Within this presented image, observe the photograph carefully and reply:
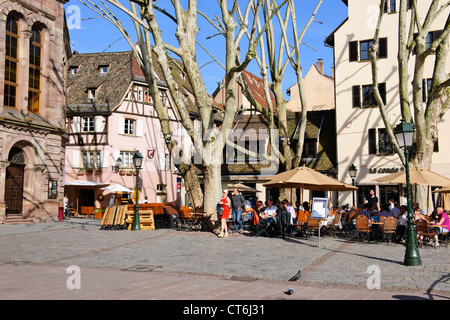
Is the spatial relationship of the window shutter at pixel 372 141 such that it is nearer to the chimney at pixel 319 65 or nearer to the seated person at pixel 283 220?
the seated person at pixel 283 220

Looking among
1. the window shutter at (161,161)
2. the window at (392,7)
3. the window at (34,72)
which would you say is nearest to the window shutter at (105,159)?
the window shutter at (161,161)

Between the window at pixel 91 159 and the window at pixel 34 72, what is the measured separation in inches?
526

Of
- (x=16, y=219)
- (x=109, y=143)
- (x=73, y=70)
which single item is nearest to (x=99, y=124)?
(x=109, y=143)

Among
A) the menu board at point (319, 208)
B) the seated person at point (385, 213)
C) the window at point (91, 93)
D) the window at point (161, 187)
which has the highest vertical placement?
the window at point (91, 93)

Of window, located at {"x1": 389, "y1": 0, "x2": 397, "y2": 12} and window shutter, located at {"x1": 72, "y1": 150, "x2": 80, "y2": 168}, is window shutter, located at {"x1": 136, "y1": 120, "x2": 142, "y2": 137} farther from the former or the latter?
window, located at {"x1": 389, "y1": 0, "x2": 397, "y2": 12}

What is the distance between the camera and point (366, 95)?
32.4 meters

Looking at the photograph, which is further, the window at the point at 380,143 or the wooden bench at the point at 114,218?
the window at the point at 380,143

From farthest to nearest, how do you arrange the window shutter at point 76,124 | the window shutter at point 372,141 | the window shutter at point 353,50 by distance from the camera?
the window shutter at point 76,124
the window shutter at point 353,50
the window shutter at point 372,141

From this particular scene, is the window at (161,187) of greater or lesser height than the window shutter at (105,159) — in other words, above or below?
below

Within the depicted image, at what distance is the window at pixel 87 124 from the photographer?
41.8 metres

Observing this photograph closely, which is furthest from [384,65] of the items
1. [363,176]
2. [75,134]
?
[75,134]

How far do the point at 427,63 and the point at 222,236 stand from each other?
20502 millimetres

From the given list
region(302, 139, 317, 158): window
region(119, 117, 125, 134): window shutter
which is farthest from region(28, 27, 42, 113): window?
region(302, 139, 317, 158): window

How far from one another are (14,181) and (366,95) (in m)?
21.9
